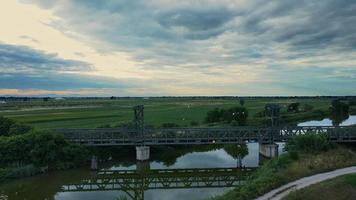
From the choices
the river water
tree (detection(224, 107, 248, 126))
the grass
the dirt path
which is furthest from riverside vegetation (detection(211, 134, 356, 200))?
tree (detection(224, 107, 248, 126))

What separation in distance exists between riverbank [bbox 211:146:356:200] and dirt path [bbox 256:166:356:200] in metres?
0.69

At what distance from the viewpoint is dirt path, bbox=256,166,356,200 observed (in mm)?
26656

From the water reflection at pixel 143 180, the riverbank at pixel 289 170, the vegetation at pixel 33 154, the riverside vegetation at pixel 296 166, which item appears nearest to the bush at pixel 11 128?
the vegetation at pixel 33 154

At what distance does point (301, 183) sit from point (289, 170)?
4176 millimetres

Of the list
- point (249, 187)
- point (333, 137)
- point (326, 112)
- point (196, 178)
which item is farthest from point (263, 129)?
point (326, 112)

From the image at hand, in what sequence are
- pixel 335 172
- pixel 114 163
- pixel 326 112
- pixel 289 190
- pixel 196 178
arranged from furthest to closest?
1. pixel 326 112
2. pixel 114 163
3. pixel 196 178
4. pixel 335 172
5. pixel 289 190

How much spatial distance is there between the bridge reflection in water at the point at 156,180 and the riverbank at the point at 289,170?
7.50 meters

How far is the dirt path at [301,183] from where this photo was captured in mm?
26656

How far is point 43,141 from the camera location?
160ft

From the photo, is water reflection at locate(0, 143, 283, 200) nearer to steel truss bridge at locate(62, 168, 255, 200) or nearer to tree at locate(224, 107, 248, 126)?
steel truss bridge at locate(62, 168, 255, 200)

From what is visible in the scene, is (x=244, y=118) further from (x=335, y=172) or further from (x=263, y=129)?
(x=335, y=172)

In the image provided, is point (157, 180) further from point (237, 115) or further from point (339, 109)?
point (339, 109)

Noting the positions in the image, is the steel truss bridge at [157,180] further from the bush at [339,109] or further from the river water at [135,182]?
the bush at [339,109]

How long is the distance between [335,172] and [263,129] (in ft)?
85.7
